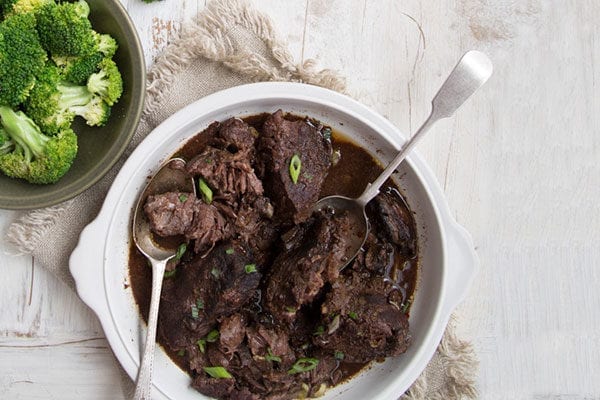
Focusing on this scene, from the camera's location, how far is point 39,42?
386cm

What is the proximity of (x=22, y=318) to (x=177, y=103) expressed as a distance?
1.97 m

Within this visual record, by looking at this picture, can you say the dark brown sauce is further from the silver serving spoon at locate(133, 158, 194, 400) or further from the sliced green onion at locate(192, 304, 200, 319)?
the sliced green onion at locate(192, 304, 200, 319)

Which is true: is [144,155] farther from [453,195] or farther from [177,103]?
[453,195]

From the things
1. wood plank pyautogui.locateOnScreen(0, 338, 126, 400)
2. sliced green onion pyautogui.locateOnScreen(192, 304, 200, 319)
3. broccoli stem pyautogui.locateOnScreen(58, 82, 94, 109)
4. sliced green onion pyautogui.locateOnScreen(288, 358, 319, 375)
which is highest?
broccoli stem pyautogui.locateOnScreen(58, 82, 94, 109)

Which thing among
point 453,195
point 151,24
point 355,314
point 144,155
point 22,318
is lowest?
point 22,318

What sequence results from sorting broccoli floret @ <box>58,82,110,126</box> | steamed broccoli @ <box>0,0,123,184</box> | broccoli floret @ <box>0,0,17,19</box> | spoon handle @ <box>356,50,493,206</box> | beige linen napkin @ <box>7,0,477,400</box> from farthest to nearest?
beige linen napkin @ <box>7,0,477,400</box>, broccoli floret @ <box>58,82,110,126</box>, broccoli floret @ <box>0,0,17,19</box>, steamed broccoli @ <box>0,0,123,184</box>, spoon handle @ <box>356,50,493,206</box>

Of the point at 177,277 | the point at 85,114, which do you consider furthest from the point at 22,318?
the point at 85,114

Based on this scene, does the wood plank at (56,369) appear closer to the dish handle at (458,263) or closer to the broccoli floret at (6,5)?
the broccoli floret at (6,5)

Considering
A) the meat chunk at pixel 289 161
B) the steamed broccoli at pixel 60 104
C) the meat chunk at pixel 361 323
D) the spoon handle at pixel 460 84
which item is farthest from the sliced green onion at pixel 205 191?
the spoon handle at pixel 460 84

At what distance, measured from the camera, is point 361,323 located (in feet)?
12.6

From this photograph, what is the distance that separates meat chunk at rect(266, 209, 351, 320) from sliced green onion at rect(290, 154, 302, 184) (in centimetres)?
34

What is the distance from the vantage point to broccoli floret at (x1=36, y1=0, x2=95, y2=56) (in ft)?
12.3

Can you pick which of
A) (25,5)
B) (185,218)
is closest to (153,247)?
(185,218)

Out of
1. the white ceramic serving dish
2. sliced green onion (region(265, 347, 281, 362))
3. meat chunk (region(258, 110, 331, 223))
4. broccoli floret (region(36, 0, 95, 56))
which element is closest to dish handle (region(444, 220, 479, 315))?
the white ceramic serving dish
